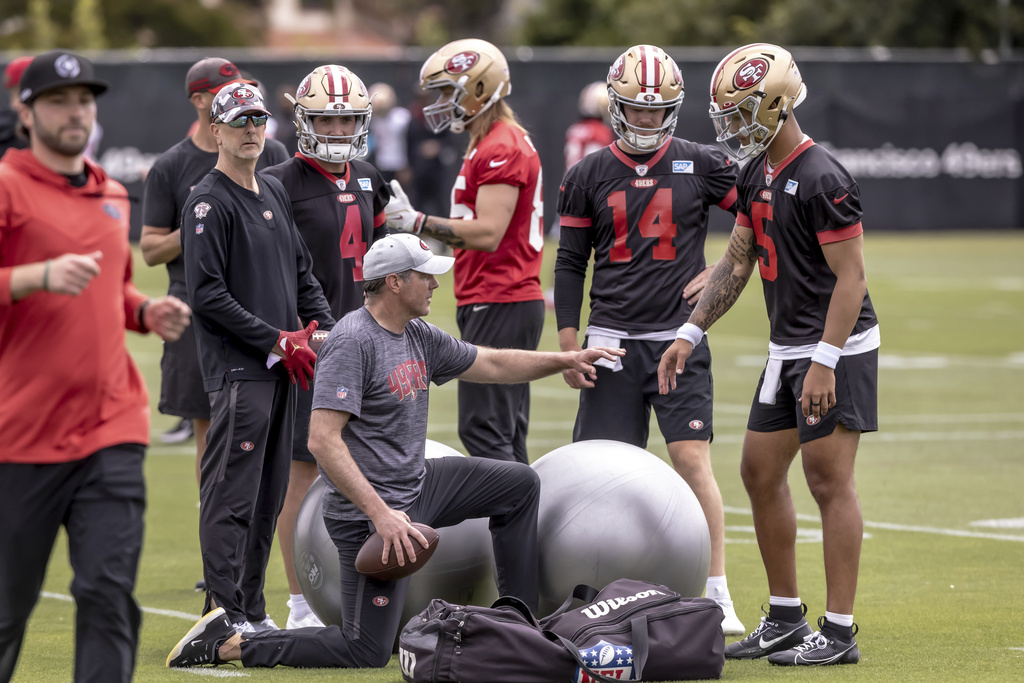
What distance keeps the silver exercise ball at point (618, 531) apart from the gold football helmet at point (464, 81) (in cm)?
233

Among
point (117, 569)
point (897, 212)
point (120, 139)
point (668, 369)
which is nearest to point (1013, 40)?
point (897, 212)

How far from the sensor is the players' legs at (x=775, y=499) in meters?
6.92

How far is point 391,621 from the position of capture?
6516mm

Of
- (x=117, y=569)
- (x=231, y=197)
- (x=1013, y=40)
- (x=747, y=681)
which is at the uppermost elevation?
(x=1013, y=40)

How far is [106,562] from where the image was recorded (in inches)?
201

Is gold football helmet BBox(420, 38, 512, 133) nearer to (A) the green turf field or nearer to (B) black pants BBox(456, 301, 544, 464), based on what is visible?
(B) black pants BBox(456, 301, 544, 464)

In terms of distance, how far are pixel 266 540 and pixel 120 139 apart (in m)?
24.3

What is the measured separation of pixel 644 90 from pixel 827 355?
71.8 inches

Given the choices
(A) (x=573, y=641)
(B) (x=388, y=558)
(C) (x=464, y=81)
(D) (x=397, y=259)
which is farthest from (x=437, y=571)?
(C) (x=464, y=81)

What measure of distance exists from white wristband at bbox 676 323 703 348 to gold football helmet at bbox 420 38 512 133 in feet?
6.02

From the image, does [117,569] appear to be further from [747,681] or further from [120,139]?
[120,139]

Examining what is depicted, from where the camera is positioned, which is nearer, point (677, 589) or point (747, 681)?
point (747, 681)

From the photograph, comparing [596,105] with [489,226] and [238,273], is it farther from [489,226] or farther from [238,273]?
[238,273]

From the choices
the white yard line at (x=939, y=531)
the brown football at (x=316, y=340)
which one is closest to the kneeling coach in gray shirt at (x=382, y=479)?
the brown football at (x=316, y=340)
